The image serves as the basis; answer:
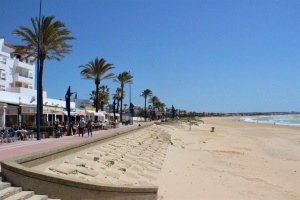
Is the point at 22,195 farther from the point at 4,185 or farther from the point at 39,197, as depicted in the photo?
the point at 4,185

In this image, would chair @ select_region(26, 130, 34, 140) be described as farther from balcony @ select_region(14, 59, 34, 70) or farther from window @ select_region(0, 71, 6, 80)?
balcony @ select_region(14, 59, 34, 70)

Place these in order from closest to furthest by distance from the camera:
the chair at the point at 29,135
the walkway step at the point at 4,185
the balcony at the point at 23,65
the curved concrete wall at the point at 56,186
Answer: the walkway step at the point at 4,185
the curved concrete wall at the point at 56,186
the chair at the point at 29,135
the balcony at the point at 23,65

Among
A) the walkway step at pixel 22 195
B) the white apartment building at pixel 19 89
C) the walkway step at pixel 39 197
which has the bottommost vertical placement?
the walkway step at pixel 39 197

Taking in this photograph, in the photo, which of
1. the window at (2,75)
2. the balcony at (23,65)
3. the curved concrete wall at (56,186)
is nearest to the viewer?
the curved concrete wall at (56,186)

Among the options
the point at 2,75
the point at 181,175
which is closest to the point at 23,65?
the point at 2,75

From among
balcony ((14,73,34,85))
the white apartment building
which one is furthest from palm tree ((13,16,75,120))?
balcony ((14,73,34,85))

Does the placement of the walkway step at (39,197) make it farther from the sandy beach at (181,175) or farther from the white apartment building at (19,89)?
the white apartment building at (19,89)

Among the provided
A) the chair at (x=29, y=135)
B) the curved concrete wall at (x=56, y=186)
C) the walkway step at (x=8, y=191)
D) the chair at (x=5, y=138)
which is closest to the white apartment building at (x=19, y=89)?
the chair at (x=29, y=135)

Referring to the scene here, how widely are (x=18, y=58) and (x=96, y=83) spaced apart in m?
12.0

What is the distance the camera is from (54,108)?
29.9m

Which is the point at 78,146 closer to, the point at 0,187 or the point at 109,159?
the point at 109,159

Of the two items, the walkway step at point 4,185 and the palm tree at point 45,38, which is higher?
the palm tree at point 45,38

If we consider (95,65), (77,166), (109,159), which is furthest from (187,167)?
(95,65)

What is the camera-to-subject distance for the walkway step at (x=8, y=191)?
20.0 feet
